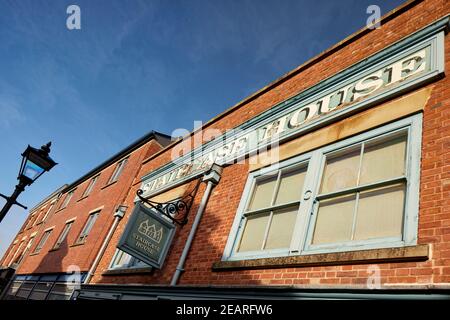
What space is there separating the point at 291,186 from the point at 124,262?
16.7 feet

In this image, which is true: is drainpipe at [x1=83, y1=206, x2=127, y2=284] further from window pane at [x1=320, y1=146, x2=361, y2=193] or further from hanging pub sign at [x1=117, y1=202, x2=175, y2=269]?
window pane at [x1=320, y1=146, x2=361, y2=193]

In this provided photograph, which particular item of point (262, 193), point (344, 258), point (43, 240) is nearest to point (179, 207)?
point (262, 193)

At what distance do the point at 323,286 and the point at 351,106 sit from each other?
269 centimetres

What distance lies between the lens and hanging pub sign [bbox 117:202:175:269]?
220 inches

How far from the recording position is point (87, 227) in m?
13.7

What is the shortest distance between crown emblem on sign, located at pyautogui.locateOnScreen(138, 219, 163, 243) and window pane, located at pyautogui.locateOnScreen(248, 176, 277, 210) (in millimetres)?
2103

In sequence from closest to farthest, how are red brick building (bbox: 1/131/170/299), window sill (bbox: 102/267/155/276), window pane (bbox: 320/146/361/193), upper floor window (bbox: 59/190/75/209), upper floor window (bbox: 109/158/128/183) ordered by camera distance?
1. window pane (bbox: 320/146/361/193)
2. window sill (bbox: 102/267/155/276)
3. red brick building (bbox: 1/131/170/299)
4. upper floor window (bbox: 109/158/128/183)
5. upper floor window (bbox: 59/190/75/209)

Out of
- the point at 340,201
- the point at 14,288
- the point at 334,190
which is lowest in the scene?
the point at 14,288

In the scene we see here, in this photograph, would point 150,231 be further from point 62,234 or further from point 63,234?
point 62,234

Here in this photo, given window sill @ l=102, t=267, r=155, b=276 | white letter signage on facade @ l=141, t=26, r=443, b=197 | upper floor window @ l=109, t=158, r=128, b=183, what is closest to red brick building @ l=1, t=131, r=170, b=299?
upper floor window @ l=109, t=158, r=128, b=183

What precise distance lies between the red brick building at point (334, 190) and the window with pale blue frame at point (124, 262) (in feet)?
0.74

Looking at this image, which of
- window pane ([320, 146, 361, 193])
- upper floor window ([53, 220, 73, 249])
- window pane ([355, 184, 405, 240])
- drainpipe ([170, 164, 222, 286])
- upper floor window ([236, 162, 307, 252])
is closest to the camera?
window pane ([355, 184, 405, 240])

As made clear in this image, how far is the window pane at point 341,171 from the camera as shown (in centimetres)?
403

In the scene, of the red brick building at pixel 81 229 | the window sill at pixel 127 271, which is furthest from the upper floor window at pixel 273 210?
the red brick building at pixel 81 229
